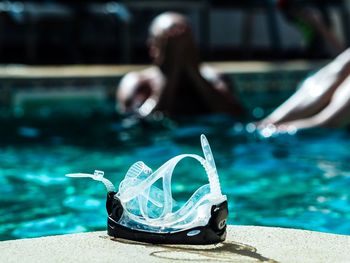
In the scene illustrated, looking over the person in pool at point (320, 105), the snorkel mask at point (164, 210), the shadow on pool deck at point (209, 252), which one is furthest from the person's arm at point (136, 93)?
the shadow on pool deck at point (209, 252)

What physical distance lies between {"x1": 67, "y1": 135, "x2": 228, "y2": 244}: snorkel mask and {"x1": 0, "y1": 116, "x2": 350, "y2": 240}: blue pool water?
1192mm

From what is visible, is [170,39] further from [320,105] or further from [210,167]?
[210,167]

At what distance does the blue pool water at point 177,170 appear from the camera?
4012mm

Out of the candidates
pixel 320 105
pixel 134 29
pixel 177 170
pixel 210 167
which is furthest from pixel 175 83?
pixel 134 29

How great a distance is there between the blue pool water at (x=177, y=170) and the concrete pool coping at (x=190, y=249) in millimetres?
1240

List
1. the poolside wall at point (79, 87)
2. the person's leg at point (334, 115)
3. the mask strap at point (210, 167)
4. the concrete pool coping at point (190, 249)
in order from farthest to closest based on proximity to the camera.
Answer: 1. the poolside wall at point (79, 87)
2. the person's leg at point (334, 115)
3. the mask strap at point (210, 167)
4. the concrete pool coping at point (190, 249)

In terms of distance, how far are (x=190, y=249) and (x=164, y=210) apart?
17 cm

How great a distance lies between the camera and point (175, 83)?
7.36 meters

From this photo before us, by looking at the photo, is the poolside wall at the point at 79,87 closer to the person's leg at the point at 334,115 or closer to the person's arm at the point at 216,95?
the person's arm at the point at 216,95

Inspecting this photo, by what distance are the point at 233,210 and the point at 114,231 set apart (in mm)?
1626

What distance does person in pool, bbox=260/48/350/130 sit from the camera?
633 centimetres

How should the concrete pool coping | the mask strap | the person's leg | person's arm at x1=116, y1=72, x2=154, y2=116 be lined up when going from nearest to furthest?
1. the concrete pool coping
2. the mask strap
3. the person's leg
4. person's arm at x1=116, y1=72, x2=154, y2=116

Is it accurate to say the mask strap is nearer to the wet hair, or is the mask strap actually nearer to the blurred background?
the wet hair

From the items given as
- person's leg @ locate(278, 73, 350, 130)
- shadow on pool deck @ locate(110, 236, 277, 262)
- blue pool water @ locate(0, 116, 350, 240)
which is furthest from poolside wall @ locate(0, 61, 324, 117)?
shadow on pool deck @ locate(110, 236, 277, 262)
